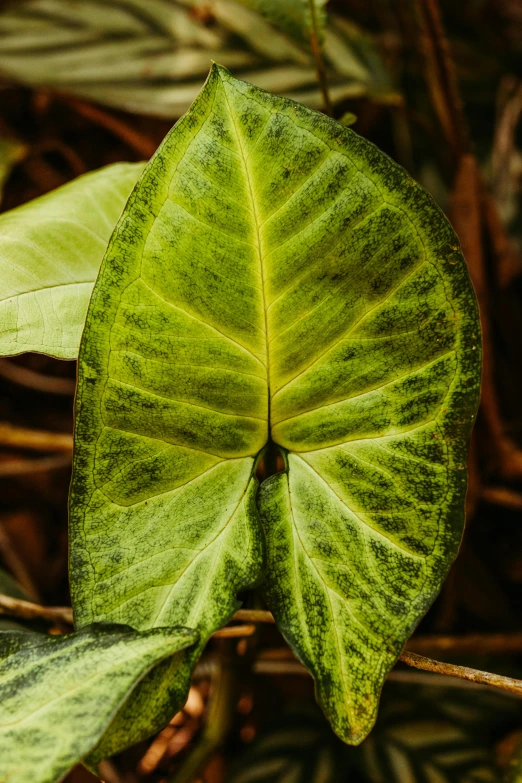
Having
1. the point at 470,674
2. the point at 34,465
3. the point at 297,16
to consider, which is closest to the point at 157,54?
the point at 297,16

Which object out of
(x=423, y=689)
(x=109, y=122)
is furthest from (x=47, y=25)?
(x=423, y=689)

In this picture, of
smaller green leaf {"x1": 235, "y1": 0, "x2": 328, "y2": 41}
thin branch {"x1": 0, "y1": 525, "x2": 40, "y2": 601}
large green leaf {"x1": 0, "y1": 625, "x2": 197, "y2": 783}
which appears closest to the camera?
large green leaf {"x1": 0, "y1": 625, "x2": 197, "y2": 783}

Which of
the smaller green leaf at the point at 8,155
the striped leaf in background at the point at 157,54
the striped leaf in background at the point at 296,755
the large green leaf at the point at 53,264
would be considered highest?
the striped leaf in background at the point at 157,54

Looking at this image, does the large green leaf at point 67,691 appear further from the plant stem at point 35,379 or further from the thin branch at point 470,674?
the plant stem at point 35,379

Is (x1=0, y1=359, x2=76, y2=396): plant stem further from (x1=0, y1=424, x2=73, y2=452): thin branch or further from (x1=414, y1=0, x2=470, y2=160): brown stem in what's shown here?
(x1=414, y1=0, x2=470, y2=160): brown stem

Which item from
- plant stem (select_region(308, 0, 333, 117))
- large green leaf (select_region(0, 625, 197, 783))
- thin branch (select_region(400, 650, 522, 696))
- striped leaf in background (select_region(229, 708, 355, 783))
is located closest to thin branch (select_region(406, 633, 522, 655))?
striped leaf in background (select_region(229, 708, 355, 783))

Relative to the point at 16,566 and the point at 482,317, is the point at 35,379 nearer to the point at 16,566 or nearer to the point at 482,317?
the point at 16,566

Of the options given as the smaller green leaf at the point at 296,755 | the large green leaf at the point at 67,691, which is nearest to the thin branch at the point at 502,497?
the smaller green leaf at the point at 296,755
